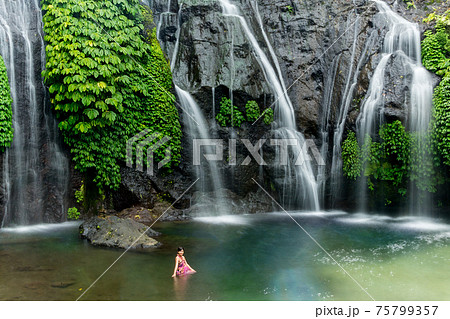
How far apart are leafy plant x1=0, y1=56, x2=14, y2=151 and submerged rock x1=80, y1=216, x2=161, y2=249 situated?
3190 millimetres

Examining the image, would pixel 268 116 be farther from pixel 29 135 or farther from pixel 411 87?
pixel 29 135

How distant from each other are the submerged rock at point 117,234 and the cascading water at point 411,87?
25.6 feet

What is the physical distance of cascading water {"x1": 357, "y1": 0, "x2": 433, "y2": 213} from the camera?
37.5 ft

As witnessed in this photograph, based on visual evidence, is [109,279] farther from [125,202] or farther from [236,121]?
[236,121]

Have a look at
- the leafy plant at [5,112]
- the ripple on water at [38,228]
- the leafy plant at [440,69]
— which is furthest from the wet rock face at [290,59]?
the leafy plant at [5,112]

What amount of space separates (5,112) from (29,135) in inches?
37.5

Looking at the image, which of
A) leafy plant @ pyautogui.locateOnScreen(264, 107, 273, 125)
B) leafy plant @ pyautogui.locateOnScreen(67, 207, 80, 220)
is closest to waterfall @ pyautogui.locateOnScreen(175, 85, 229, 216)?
leafy plant @ pyautogui.locateOnScreen(264, 107, 273, 125)

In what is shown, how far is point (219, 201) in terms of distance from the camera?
40.5 ft

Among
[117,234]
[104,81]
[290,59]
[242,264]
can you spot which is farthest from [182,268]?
[290,59]

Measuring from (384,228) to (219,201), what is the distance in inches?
204

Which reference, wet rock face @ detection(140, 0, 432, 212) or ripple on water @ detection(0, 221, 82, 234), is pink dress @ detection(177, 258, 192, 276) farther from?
wet rock face @ detection(140, 0, 432, 212)

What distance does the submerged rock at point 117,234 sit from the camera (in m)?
8.00

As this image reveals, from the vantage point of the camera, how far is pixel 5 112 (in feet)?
31.3

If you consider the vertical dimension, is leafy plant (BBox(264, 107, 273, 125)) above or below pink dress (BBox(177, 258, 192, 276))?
above
